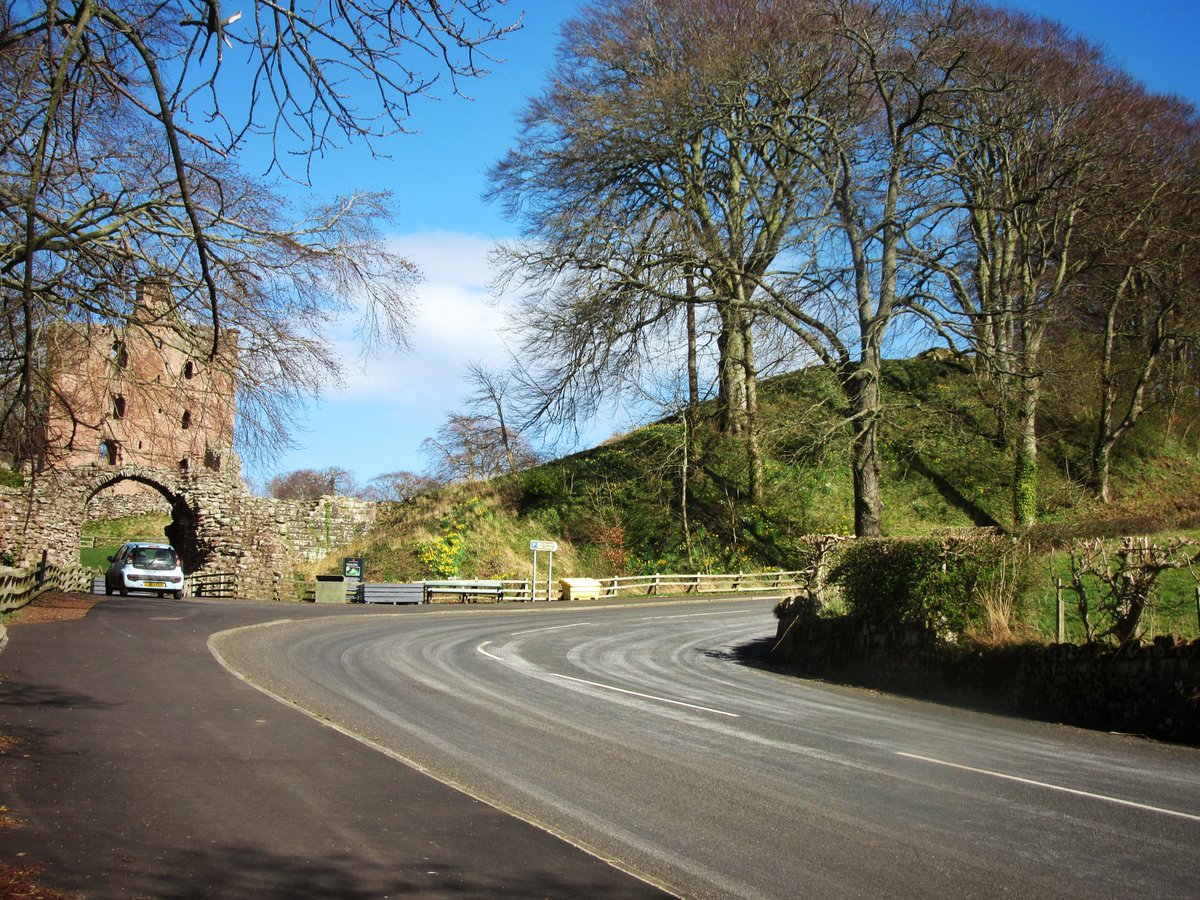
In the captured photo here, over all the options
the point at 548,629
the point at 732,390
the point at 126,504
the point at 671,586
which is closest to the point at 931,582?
the point at 548,629

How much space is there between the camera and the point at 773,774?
8539 millimetres

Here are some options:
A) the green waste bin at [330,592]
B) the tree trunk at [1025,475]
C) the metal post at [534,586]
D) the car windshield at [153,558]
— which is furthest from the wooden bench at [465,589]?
the tree trunk at [1025,475]

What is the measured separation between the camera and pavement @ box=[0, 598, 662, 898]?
527 centimetres

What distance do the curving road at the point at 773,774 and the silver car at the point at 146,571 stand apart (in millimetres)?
16362

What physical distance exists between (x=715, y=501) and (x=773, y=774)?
35.5 metres

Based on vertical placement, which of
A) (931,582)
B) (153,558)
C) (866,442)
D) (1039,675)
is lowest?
(1039,675)

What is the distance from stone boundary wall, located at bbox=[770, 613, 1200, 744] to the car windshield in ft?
73.4

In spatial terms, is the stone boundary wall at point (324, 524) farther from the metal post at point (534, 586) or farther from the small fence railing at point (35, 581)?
the metal post at point (534, 586)

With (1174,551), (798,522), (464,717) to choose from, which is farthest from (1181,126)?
(464,717)

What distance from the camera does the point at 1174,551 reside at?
39.8 feet

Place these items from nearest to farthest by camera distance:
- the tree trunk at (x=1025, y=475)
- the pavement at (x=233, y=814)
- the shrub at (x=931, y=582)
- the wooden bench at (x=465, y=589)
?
1. the pavement at (x=233, y=814)
2. the shrub at (x=931, y=582)
3. the tree trunk at (x=1025, y=475)
4. the wooden bench at (x=465, y=589)

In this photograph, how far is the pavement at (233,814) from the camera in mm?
5273

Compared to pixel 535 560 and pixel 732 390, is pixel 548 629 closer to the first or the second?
pixel 535 560

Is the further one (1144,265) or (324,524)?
(324,524)
